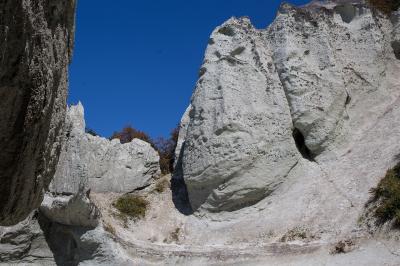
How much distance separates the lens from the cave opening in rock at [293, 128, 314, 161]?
1785 centimetres

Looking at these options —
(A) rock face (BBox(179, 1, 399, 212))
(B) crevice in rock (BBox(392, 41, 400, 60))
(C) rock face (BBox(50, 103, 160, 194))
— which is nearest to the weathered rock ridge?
(C) rock face (BBox(50, 103, 160, 194))

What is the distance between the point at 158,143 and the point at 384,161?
18.3 meters

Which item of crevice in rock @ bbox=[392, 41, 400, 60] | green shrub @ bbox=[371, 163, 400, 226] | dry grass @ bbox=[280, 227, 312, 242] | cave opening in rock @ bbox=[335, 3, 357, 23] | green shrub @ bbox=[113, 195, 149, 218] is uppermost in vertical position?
cave opening in rock @ bbox=[335, 3, 357, 23]

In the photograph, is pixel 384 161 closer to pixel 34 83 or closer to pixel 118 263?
pixel 118 263

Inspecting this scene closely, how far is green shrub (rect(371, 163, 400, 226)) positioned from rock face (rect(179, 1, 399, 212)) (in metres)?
3.32

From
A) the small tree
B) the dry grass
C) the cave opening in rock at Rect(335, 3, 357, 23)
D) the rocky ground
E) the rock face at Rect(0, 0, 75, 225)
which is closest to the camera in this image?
the rock face at Rect(0, 0, 75, 225)

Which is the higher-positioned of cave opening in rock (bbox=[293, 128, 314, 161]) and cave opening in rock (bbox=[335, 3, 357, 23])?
cave opening in rock (bbox=[335, 3, 357, 23])

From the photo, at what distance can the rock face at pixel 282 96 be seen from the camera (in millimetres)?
16906

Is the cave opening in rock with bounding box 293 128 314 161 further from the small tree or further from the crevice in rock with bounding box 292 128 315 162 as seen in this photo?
the small tree

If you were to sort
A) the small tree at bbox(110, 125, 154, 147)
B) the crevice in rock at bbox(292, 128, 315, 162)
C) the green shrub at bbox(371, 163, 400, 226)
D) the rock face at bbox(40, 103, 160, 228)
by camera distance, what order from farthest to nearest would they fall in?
the small tree at bbox(110, 125, 154, 147) → the crevice in rock at bbox(292, 128, 315, 162) → the rock face at bbox(40, 103, 160, 228) → the green shrub at bbox(371, 163, 400, 226)

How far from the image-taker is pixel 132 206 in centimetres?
1756

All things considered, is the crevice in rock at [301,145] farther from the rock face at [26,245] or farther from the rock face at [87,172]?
the rock face at [26,245]

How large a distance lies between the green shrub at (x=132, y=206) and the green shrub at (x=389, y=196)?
7545mm

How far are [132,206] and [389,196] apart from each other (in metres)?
8.34
